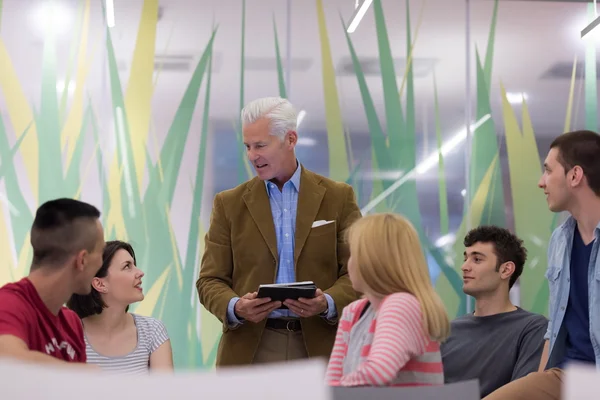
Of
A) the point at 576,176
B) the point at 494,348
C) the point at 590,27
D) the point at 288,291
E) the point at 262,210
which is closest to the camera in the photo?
the point at 288,291

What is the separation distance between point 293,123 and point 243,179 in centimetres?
206

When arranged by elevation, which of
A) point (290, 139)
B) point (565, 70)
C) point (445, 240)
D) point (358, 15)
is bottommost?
point (445, 240)

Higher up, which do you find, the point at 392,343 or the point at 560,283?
the point at 560,283

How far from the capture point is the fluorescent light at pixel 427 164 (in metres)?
5.28

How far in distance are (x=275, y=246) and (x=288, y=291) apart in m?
0.36

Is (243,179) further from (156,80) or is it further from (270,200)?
(270,200)

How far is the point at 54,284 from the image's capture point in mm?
2189

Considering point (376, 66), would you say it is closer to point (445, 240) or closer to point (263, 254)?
point (445, 240)

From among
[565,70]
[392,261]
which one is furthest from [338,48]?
[392,261]

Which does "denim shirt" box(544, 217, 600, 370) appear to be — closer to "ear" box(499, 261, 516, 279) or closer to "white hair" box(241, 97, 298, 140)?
"ear" box(499, 261, 516, 279)

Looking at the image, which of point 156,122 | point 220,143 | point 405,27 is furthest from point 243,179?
point 405,27

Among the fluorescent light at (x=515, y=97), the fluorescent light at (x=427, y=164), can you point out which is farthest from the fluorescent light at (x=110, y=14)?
the fluorescent light at (x=515, y=97)

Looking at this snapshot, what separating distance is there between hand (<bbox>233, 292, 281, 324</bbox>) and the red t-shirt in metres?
0.68

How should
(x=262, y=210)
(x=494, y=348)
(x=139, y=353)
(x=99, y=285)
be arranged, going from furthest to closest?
(x=494, y=348), (x=99, y=285), (x=139, y=353), (x=262, y=210)
